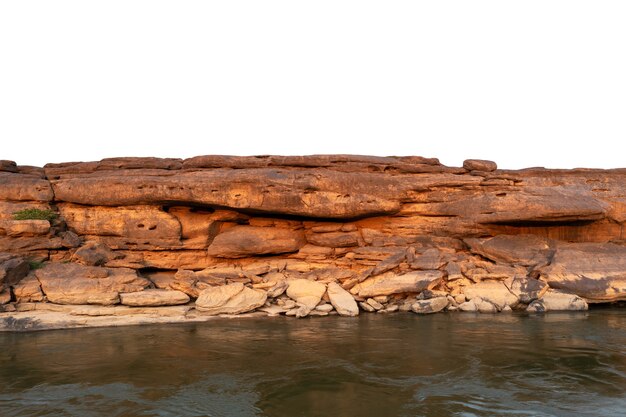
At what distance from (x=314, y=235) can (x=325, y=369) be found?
32.7ft

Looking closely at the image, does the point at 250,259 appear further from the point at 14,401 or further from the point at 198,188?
the point at 14,401

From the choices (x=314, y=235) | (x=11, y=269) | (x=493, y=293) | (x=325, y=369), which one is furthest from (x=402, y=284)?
(x=11, y=269)

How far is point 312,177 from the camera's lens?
1978 centimetres

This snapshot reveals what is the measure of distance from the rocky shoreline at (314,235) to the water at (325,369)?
2.06 metres

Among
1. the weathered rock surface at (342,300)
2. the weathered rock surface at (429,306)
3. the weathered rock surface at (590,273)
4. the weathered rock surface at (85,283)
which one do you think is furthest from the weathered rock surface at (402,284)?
the weathered rock surface at (85,283)

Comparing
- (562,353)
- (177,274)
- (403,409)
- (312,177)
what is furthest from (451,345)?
(177,274)

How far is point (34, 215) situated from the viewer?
1945 centimetres

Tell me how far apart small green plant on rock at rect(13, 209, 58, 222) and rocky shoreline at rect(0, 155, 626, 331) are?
0.22 feet

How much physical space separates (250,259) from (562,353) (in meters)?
12.5

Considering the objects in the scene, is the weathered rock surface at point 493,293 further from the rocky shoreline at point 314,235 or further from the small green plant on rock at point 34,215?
the small green plant on rock at point 34,215

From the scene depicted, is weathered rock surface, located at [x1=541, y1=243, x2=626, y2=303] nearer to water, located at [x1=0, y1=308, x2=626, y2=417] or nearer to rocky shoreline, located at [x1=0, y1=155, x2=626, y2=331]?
rocky shoreline, located at [x1=0, y1=155, x2=626, y2=331]

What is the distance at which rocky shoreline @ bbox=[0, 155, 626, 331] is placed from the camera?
57.1 feet

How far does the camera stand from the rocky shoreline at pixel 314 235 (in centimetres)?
1741

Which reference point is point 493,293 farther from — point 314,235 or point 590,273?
point 314,235
